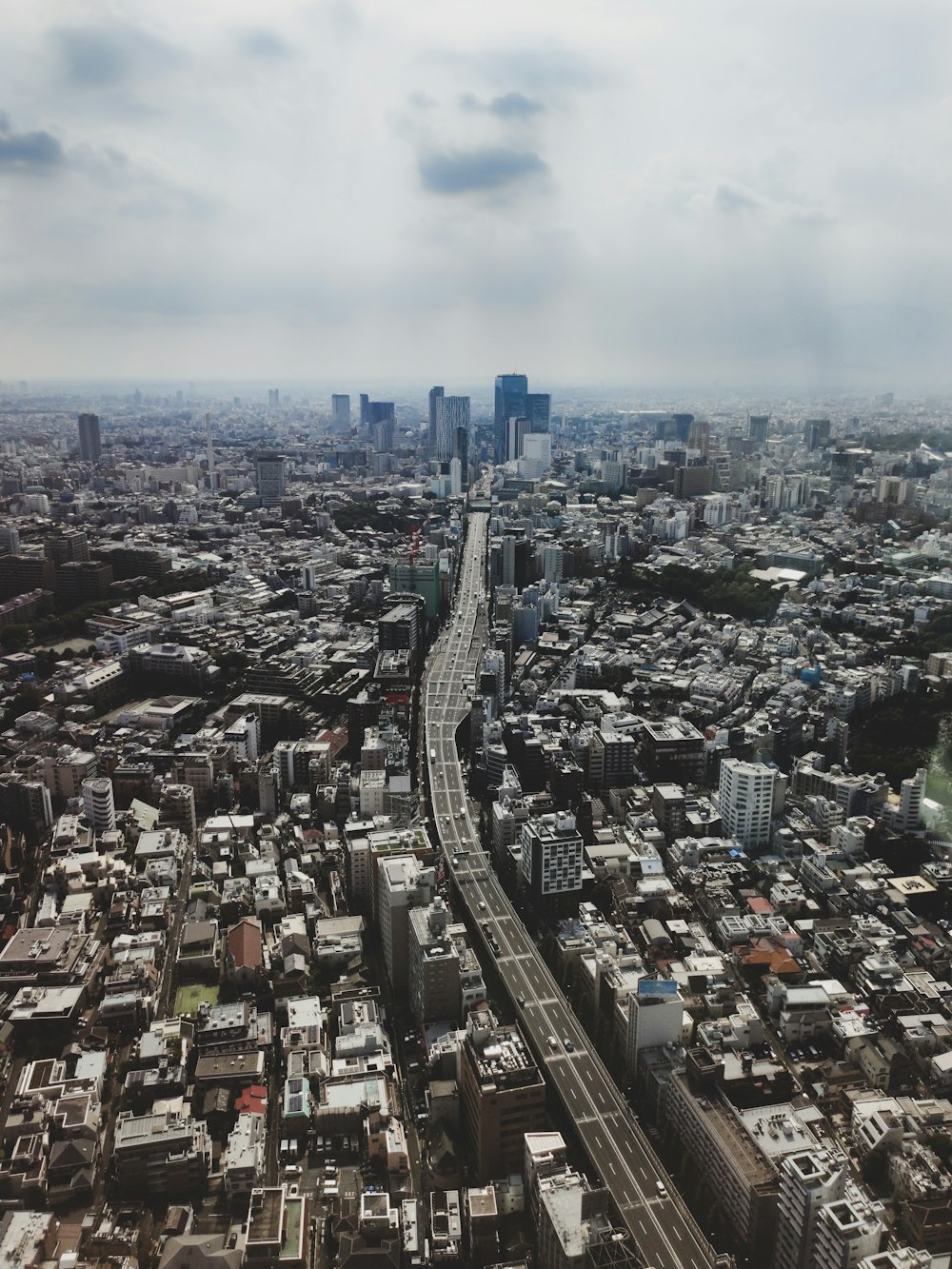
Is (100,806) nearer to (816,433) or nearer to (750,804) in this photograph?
(750,804)

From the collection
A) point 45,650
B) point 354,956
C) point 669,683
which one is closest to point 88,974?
point 354,956

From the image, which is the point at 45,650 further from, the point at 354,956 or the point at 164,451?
the point at 164,451

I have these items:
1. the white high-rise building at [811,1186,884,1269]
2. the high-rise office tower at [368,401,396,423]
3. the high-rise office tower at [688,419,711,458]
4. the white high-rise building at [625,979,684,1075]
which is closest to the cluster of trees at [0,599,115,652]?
the white high-rise building at [625,979,684,1075]

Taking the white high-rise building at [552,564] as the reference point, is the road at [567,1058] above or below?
below

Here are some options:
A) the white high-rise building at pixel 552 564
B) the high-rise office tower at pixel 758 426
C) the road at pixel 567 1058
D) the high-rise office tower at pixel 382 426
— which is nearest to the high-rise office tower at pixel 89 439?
the high-rise office tower at pixel 382 426

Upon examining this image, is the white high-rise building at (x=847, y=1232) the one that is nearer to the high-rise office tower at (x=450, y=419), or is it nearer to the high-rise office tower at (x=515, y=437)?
the high-rise office tower at (x=515, y=437)

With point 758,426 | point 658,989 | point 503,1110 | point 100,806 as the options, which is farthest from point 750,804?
point 758,426

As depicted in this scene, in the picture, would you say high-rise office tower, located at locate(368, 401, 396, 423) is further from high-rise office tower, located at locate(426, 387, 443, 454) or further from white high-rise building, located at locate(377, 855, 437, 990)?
white high-rise building, located at locate(377, 855, 437, 990)
